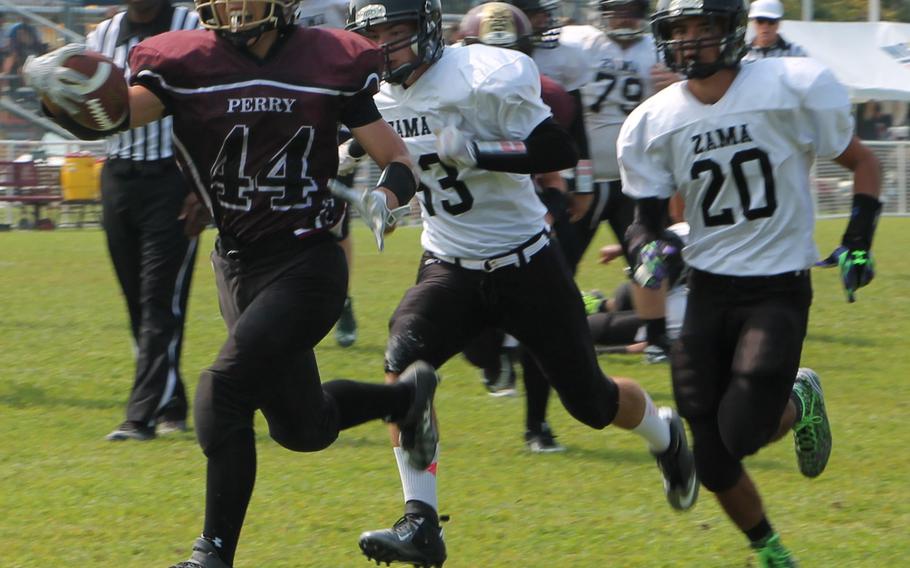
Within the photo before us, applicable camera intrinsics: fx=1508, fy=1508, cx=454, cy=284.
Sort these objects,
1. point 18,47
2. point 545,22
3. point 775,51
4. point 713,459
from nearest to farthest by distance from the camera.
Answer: point 713,459, point 545,22, point 775,51, point 18,47

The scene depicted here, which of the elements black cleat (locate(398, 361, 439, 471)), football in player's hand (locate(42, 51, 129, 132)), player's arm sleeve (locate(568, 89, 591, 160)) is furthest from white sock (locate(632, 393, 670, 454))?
football in player's hand (locate(42, 51, 129, 132))

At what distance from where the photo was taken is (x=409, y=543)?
4461mm

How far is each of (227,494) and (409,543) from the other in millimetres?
665

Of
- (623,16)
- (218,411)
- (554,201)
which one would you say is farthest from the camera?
(623,16)

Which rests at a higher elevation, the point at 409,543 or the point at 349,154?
the point at 349,154

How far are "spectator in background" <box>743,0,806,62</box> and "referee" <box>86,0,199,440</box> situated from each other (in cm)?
523

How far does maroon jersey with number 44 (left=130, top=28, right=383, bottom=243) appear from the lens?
4207 mm

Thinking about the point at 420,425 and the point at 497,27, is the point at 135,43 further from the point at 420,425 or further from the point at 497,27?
the point at 420,425

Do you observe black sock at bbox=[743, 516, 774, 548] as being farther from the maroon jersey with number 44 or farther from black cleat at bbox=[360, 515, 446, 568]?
the maroon jersey with number 44

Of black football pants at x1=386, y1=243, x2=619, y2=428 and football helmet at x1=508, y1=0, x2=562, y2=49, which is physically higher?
football helmet at x1=508, y1=0, x2=562, y2=49

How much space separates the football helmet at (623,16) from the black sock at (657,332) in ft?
5.20

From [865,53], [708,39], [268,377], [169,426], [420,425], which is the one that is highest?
[708,39]

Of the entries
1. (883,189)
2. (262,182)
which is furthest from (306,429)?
(883,189)

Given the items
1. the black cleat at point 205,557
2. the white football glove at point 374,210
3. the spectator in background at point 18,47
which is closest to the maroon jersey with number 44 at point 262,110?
the white football glove at point 374,210
